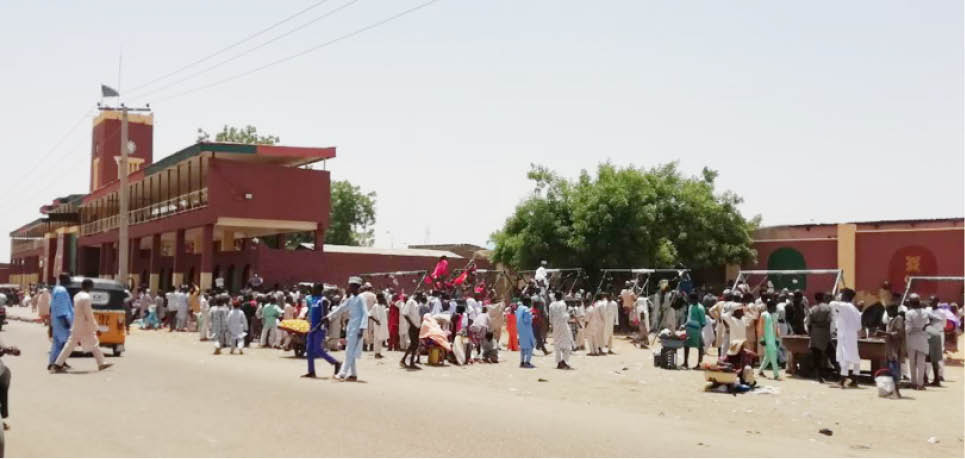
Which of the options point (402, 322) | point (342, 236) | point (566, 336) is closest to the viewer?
point (566, 336)

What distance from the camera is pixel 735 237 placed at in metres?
36.6

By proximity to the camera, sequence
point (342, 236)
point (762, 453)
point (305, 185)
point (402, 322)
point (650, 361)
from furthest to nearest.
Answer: point (342, 236), point (305, 185), point (402, 322), point (650, 361), point (762, 453)

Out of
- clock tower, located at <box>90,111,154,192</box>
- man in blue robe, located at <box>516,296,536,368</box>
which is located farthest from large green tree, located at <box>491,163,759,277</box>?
clock tower, located at <box>90,111,154,192</box>

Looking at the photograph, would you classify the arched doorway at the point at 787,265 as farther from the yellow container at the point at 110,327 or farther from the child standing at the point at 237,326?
the yellow container at the point at 110,327

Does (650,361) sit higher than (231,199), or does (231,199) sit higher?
(231,199)

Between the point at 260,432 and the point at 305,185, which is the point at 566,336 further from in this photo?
the point at 305,185

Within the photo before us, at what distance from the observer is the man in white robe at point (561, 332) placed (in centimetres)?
1880

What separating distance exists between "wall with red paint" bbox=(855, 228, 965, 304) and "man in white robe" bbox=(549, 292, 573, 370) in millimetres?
16900

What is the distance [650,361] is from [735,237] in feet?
56.2

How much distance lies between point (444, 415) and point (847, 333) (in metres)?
8.19

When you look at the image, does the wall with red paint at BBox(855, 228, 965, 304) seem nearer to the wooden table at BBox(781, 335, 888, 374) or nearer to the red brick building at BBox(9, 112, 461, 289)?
the wooden table at BBox(781, 335, 888, 374)

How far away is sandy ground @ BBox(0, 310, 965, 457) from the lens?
28.8 ft

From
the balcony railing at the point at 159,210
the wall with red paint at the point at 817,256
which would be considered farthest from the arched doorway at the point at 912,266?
the balcony railing at the point at 159,210

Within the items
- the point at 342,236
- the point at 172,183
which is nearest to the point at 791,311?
the point at 172,183
